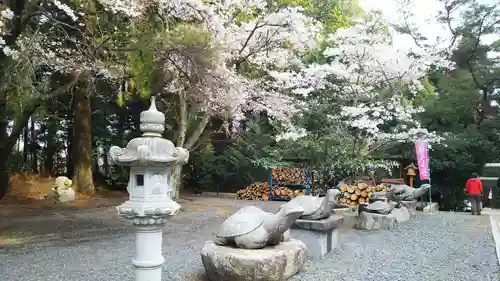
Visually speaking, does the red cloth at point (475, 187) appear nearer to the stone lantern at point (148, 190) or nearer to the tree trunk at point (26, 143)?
the stone lantern at point (148, 190)

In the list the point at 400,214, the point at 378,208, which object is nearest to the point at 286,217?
the point at 378,208

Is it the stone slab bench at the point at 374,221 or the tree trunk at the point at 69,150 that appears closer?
the stone slab bench at the point at 374,221

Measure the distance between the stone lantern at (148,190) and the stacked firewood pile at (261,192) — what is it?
422 inches

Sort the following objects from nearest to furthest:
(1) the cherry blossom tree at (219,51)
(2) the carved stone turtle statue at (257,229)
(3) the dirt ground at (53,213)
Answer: (2) the carved stone turtle statue at (257,229) → (1) the cherry blossom tree at (219,51) → (3) the dirt ground at (53,213)

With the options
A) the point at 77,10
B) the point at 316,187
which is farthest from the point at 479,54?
the point at 77,10

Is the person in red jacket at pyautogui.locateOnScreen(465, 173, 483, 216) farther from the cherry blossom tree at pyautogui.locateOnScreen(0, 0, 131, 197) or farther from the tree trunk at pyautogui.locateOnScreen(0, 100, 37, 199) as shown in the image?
the tree trunk at pyautogui.locateOnScreen(0, 100, 37, 199)

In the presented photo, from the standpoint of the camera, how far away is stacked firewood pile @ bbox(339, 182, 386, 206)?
38.0ft

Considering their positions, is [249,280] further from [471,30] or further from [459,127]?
[471,30]

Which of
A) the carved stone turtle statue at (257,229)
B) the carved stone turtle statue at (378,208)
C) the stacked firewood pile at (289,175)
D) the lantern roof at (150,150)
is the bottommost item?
the carved stone turtle statue at (378,208)

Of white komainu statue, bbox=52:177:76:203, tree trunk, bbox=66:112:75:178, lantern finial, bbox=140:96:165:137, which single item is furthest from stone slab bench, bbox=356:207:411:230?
tree trunk, bbox=66:112:75:178

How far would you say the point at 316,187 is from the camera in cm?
1103

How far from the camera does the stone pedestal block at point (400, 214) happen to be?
977cm

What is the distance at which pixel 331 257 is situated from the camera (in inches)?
241

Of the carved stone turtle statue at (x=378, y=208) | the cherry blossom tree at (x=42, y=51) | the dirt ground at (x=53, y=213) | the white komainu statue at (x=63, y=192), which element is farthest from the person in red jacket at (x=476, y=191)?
the white komainu statue at (x=63, y=192)
